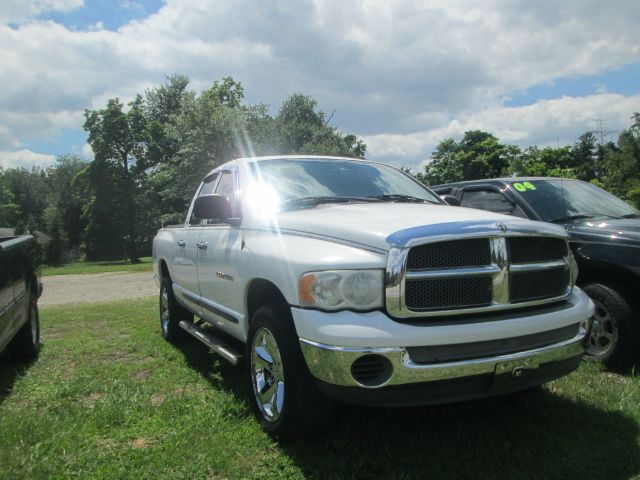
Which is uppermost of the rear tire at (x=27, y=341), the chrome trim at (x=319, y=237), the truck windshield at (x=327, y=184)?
the truck windshield at (x=327, y=184)

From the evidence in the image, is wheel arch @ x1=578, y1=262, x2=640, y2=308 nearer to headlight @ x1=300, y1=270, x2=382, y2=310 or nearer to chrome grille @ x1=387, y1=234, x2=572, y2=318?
chrome grille @ x1=387, y1=234, x2=572, y2=318

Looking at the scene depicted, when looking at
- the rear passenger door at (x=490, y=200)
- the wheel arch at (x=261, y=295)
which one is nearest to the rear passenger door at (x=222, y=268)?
the wheel arch at (x=261, y=295)

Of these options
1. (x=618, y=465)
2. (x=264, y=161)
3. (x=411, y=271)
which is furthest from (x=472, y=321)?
(x=264, y=161)

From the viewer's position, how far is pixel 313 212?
140 inches

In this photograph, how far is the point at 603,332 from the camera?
4422 millimetres

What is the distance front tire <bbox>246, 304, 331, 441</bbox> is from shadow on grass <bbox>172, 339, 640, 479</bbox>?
0.62 feet

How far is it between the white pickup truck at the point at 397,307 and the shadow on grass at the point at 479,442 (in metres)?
0.32

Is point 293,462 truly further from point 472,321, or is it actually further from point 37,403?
point 37,403

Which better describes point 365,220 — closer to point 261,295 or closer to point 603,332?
point 261,295

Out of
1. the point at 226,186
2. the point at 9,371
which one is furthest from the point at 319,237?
the point at 9,371

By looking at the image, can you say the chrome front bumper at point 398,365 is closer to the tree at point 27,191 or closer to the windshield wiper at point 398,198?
the windshield wiper at point 398,198

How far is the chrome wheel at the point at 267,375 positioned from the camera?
3.08 metres

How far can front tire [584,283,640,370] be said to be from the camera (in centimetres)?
424

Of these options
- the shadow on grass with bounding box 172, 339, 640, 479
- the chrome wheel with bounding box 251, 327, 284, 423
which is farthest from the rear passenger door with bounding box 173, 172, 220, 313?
the shadow on grass with bounding box 172, 339, 640, 479
